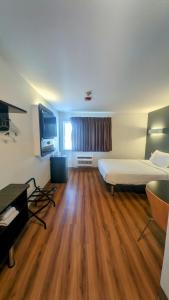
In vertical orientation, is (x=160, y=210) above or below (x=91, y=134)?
below

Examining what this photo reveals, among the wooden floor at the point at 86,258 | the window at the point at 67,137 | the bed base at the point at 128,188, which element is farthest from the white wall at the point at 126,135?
the wooden floor at the point at 86,258

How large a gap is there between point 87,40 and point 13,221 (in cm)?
223

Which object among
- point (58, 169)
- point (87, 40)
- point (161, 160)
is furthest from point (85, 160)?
point (87, 40)

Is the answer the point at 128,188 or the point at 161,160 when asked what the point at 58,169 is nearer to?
the point at 128,188

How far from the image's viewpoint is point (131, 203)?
3.05 metres

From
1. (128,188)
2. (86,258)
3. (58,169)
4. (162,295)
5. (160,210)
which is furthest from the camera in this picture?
(58,169)

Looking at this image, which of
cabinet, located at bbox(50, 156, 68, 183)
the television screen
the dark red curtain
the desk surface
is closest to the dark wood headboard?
the dark red curtain

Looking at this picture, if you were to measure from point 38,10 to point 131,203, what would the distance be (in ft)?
10.7

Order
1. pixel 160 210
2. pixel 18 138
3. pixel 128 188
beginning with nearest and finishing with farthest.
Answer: pixel 160 210 → pixel 18 138 → pixel 128 188

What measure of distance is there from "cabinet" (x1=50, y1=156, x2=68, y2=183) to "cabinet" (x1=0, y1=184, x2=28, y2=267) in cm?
227

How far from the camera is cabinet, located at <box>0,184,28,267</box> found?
1.47 metres

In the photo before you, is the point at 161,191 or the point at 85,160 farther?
the point at 85,160

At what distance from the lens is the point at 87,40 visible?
1.39m

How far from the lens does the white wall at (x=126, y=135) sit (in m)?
5.75
